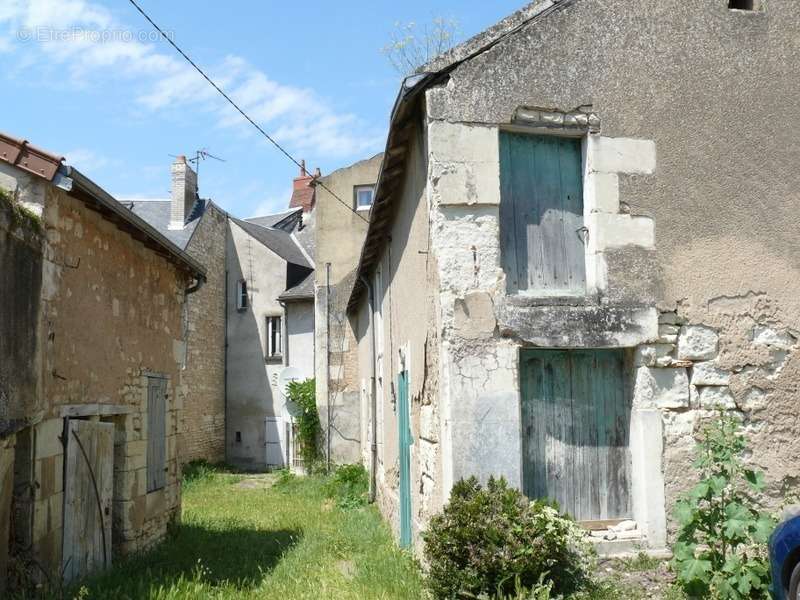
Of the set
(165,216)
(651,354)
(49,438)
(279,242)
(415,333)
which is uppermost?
(165,216)

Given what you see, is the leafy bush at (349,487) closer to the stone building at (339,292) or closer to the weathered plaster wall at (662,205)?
the stone building at (339,292)

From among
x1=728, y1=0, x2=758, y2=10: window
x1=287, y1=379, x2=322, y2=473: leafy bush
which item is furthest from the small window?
x1=728, y1=0, x2=758, y2=10: window

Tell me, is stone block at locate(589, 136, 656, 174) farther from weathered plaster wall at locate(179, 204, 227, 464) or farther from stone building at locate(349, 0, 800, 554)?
weathered plaster wall at locate(179, 204, 227, 464)

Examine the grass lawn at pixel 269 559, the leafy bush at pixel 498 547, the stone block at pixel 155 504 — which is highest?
the leafy bush at pixel 498 547

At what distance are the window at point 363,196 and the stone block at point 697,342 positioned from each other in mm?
13421

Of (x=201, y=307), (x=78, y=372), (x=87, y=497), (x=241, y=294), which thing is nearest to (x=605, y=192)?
(x=78, y=372)

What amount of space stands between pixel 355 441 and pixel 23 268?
43.7 feet

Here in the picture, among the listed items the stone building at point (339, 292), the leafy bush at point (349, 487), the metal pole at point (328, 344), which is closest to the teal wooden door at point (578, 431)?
the leafy bush at point (349, 487)

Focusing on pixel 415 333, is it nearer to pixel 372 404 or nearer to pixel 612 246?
pixel 612 246

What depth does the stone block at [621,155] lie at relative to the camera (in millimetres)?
6277

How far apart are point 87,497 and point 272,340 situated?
49.9 feet

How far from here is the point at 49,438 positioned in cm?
661

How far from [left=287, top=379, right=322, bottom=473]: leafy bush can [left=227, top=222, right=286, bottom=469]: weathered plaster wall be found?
2258 millimetres

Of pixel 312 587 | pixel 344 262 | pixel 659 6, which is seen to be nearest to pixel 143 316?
pixel 312 587
